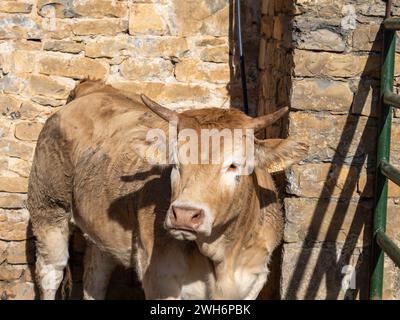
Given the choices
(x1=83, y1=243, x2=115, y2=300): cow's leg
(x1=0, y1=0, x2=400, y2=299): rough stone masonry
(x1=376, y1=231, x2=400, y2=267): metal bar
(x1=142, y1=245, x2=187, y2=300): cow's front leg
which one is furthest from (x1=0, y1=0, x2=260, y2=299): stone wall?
(x1=142, y1=245, x2=187, y2=300): cow's front leg

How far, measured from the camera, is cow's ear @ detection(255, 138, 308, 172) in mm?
4699

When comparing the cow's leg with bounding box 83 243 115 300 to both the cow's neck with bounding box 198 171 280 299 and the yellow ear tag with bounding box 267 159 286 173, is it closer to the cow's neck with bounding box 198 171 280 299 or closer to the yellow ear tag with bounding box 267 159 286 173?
the cow's neck with bounding box 198 171 280 299

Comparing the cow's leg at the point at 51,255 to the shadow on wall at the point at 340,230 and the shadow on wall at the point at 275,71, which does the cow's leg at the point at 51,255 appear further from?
the shadow on wall at the point at 340,230

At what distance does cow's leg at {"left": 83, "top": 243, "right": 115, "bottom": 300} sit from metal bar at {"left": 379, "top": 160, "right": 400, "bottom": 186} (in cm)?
204

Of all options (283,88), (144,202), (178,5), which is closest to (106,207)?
(144,202)

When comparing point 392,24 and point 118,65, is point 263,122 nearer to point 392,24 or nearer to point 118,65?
point 392,24

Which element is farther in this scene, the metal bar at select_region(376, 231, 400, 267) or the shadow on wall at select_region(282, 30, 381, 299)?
the shadow on wall at select_region(282, 30, 381, 299)

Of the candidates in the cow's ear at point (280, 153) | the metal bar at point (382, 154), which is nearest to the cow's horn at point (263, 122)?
the cow's ear at point (280, 153)

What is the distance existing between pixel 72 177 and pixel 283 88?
1.41 m

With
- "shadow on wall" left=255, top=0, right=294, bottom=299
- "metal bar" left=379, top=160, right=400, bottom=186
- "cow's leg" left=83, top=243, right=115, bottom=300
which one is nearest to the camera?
"metal bar" left=379, top=160, right=400, bottom=186

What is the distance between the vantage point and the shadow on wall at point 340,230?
206 inches

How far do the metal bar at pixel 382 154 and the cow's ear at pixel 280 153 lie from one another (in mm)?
615

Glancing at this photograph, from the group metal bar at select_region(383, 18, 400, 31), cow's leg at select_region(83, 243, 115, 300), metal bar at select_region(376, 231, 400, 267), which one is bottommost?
cow's leg at select_region(83, 243, 115, 300)
